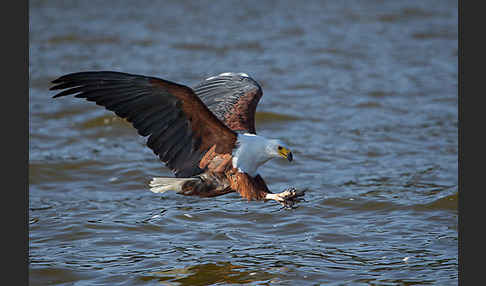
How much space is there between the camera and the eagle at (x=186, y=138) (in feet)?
16.1

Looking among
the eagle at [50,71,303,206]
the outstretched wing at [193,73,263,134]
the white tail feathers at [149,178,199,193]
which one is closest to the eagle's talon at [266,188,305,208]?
the eagle at [50,71,303,206]

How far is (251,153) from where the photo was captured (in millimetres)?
5145

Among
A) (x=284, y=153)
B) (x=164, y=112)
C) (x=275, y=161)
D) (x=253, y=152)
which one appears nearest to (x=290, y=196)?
(x=284, y=153)

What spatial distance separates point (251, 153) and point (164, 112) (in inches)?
26.0

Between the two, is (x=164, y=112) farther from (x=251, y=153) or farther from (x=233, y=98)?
(x=233, y=98)

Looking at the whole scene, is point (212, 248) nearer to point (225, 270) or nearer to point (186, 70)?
point (225, 270)

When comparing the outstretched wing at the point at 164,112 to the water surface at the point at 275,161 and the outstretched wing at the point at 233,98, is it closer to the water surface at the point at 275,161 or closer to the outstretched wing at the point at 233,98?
the outstretched wing at the point at 233,98

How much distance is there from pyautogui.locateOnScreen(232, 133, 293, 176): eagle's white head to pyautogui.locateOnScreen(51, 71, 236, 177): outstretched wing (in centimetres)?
9

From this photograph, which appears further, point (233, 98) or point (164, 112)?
point (233, 98)

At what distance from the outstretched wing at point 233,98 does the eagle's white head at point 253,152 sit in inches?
21.4

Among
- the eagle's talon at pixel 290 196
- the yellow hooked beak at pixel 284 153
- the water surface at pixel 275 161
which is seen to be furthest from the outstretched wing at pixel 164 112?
the water surface at pixel 275 161

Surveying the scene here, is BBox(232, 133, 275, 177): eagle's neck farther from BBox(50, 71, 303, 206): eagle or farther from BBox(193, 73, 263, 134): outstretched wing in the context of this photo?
BBox(193, 73, 263, 134): outstretched wing

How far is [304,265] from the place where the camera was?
533cm

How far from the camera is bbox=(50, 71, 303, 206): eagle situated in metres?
4.90
